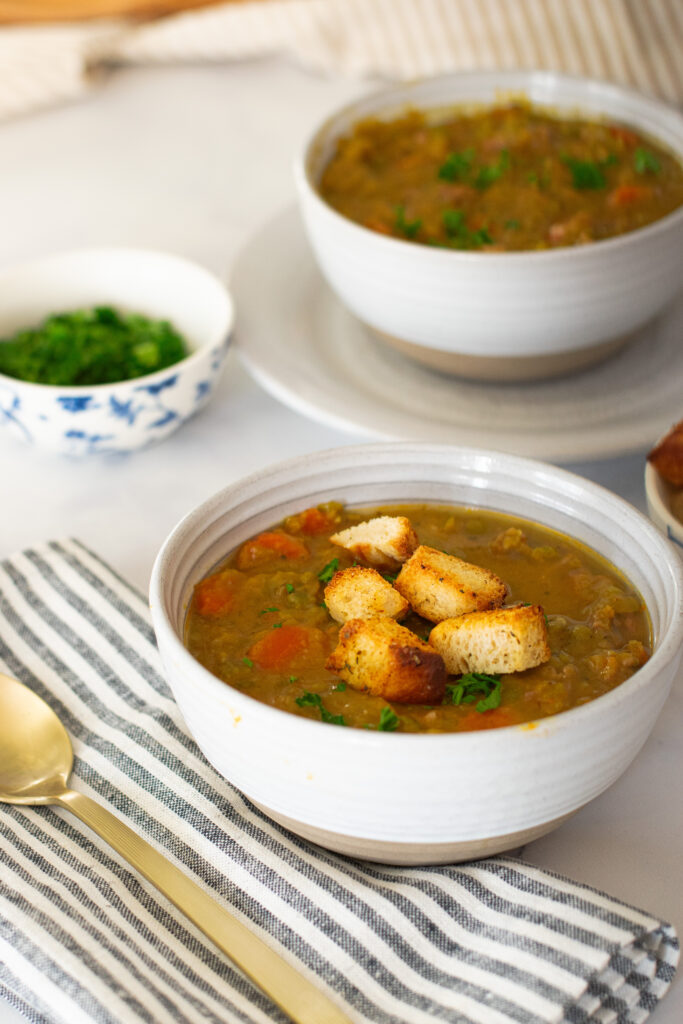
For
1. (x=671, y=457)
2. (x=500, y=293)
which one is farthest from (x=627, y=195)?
(x=671, y=457)

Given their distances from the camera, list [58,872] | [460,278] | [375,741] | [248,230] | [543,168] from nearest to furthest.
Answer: [375,741]
[58,872]
[460,278]
[543,168]
[248,230]

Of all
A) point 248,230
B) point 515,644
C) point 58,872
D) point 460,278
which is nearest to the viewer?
point 515,644

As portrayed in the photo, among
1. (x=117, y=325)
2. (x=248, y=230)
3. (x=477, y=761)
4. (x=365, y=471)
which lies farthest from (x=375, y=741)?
(x=248, y=230)

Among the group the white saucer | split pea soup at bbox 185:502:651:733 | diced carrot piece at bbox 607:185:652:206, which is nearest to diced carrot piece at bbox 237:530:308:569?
split pea soup at bbox 185:502:651:733

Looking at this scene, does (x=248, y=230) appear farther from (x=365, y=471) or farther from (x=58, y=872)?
(x=58, y=872)

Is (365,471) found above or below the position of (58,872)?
above

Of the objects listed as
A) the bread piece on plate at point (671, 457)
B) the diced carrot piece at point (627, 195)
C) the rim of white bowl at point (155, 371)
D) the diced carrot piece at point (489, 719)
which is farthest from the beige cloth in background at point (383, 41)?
the diced carrot piece at point (489, 719)

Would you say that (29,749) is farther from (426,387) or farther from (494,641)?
(426,387)

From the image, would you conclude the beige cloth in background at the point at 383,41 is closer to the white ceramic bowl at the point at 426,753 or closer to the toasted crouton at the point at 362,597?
the white ceramic bowl at the point at 426,753
